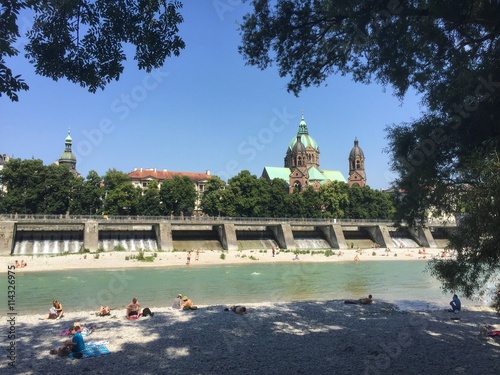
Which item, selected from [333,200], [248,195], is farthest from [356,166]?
[248,195]

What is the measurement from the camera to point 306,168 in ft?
355

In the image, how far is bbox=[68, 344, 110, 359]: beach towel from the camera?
1109 centimetres

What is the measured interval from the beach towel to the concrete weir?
37.4 meters

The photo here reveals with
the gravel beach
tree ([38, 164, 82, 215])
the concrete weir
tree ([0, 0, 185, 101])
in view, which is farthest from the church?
tree ([0, 0, 185, 101])

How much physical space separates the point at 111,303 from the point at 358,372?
1713 centimetres

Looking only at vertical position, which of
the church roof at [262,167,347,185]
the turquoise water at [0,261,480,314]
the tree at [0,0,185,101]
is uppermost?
the church roof at [262,167,347,185]

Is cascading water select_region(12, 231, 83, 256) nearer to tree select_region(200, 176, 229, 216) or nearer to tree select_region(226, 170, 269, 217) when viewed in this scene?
tree select_region(200, 176, 229, 216)

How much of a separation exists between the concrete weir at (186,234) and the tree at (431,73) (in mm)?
43535

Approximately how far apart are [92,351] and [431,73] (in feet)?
39.5

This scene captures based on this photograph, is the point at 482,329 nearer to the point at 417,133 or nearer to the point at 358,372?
the point at 358,372

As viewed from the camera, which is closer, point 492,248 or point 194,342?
point 492,248

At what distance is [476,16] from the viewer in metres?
7.27

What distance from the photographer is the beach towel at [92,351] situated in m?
11.1

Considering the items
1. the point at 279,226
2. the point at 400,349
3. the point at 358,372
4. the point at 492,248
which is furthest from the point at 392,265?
the point at 492,248
